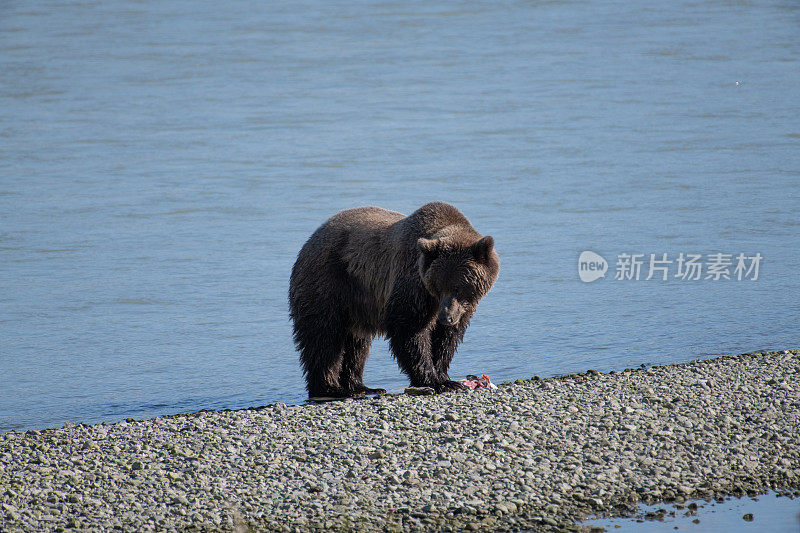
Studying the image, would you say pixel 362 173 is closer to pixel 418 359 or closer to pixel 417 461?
pixel 418 359

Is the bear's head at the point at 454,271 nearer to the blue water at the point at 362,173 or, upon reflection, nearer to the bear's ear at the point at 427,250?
the bear's ear at the point at 427,250

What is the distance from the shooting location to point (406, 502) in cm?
541

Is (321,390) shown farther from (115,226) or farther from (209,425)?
(115,226)

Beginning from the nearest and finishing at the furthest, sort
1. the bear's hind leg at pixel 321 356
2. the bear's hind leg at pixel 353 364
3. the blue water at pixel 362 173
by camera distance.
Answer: the bear's hind leg at pixel 321 356
the bear's hind leg at pixel 353 364
the blue water at pixel 362 173

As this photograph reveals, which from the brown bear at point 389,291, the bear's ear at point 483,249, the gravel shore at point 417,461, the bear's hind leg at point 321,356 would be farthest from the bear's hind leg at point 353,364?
the bear's ear at point 483,249

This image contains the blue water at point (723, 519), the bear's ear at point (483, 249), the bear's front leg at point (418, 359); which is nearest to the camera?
the blue water at point (723, 519)

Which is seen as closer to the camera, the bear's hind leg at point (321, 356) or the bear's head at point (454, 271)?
the bear's head at point (454, 271)

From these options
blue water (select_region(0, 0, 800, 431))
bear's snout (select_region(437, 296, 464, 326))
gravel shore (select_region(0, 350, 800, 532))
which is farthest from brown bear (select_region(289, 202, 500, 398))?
blue water (select_region(0, 0, 800, 431))

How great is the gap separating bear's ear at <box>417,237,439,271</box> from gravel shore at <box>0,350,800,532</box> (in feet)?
2.84

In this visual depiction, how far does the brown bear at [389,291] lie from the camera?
22.8 ft

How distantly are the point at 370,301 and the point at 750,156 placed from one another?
12.1 meters

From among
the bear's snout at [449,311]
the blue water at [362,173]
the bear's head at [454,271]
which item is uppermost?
the bear's head at [454,271]

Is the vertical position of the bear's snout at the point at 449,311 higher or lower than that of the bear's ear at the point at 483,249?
lower

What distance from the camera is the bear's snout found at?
686cm
